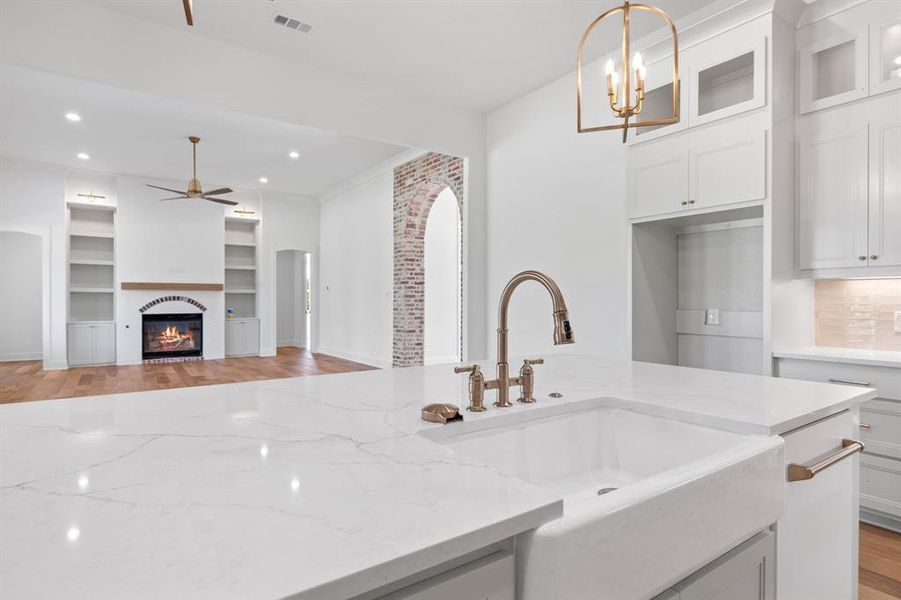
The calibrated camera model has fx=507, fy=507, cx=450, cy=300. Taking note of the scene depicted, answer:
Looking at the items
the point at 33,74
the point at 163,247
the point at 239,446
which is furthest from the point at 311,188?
the point at 239,446

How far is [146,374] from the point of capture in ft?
23.3

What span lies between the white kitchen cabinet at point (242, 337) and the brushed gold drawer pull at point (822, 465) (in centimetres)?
915

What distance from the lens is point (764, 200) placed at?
278 centimetres

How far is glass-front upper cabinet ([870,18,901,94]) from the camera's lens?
2.54m

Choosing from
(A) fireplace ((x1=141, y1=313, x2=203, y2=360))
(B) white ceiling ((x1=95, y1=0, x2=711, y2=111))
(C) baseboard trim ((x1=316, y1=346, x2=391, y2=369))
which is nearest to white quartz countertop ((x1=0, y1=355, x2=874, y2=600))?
(B) white ceiling ((x1=95, y1=0, x2=711, y2=111))

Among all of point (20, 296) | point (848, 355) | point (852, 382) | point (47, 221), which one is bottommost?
point (852, 382)

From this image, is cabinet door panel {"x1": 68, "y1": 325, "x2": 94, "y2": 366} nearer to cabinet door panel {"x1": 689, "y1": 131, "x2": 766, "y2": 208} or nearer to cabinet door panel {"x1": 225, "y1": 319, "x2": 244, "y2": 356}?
cabinet door panel {"x1": 225, "y1": 319, "x2": 244, "y2": 356}

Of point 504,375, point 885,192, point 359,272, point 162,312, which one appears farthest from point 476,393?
point 162,312

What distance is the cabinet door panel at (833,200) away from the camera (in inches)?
105

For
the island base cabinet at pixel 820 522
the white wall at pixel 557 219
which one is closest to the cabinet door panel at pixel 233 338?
the white wall at pixel 557 219

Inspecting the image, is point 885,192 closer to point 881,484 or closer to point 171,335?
point 881,484

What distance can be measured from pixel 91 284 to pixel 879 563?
32.8 ft

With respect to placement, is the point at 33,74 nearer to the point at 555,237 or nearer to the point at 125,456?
the point at 555,237

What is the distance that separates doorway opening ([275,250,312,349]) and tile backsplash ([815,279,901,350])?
929 centimetres
